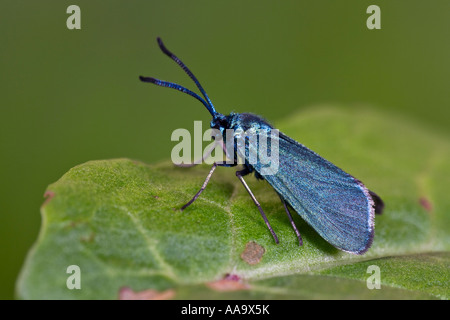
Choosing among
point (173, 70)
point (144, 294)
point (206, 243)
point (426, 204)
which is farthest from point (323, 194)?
point (173, 70)

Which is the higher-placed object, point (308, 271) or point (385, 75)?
point (385, 75)

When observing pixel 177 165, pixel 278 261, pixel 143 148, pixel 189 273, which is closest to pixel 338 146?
pixel 177 165

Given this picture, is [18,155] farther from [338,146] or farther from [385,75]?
[385,75]

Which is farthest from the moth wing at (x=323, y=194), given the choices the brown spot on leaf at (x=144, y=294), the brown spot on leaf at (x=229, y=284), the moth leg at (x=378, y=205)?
the brown spot on leaf at (x=144, y=294)

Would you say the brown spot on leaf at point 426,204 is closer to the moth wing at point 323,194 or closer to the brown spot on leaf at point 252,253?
the moth wing at point 323,194

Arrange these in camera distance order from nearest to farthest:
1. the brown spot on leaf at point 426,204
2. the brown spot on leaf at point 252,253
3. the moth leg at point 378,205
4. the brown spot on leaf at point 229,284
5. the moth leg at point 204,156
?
the brown spot on leaf at point 229,284
the brown spot on leaf at point 252,253
the moth leg at point 378,205
the brown spot on leaf at point 426,204
the moth leg at point 204,156

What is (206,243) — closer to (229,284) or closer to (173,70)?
(229,284)
